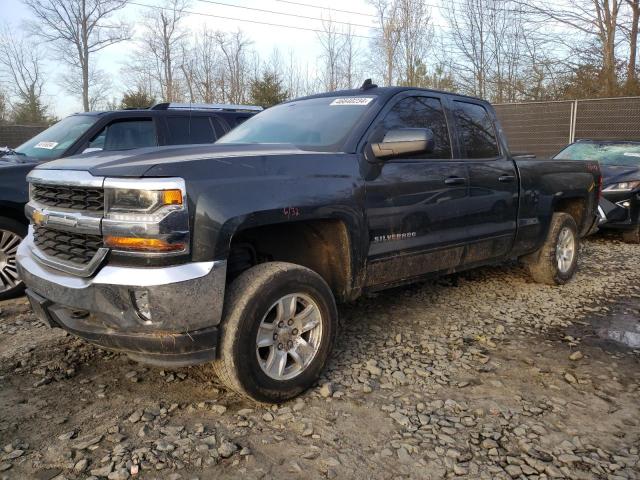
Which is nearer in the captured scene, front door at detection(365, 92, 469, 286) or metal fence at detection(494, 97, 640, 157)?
front door at detection(365, 92, 469, 286)

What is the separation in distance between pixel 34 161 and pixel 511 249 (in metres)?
4.80

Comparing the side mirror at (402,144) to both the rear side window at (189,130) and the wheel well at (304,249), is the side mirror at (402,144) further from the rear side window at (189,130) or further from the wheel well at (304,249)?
the rear side window at (189,130)

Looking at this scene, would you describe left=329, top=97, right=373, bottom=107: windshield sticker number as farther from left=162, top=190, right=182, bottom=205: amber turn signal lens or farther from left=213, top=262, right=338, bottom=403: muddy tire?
left=162, top=190, right=182, bottom=205: amber turn signal lens

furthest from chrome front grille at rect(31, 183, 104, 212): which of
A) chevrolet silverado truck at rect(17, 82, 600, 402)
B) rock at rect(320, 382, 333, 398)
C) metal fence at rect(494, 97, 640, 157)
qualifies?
metal fence at rect(494, 97, 640, 157)

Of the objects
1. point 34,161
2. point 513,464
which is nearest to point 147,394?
point 513,464

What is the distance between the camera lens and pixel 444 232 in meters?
3.96

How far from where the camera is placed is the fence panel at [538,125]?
15.0 m

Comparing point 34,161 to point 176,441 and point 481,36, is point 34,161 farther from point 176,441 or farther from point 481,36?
point 481,36

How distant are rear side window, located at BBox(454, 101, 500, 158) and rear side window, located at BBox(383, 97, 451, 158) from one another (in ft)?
0.77

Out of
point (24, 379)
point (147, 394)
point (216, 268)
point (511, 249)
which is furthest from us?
point (511, 249)

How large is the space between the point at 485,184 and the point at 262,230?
7.19ft

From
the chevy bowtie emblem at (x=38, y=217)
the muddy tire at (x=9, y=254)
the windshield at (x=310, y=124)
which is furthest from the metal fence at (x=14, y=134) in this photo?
the chevy bowtie emblem at (x=38, y=217)

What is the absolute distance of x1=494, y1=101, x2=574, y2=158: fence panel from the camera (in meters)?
15.0

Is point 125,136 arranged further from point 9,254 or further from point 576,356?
point 576,356
